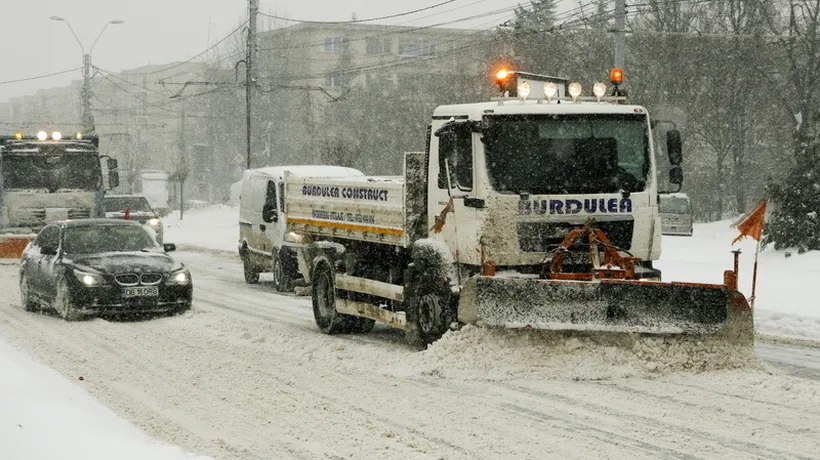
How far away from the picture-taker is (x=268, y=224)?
864 inches

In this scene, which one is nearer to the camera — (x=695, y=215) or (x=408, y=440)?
(x=408, y=440)

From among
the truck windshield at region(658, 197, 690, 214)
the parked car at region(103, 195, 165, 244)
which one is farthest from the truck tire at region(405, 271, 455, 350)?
the truck windshield at region(658, 197, 690, 214)

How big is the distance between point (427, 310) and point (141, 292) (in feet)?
18.1

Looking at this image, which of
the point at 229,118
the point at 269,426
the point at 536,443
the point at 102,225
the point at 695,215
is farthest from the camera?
the point at 229,118

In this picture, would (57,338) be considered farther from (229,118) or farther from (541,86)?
(229,118)

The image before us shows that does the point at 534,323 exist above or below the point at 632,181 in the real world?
below

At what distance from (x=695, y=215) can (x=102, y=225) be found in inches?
1644

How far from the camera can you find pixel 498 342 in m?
10.7

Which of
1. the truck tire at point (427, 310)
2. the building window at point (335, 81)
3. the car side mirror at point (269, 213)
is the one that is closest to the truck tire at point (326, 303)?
the truck tire at point (427, 310)

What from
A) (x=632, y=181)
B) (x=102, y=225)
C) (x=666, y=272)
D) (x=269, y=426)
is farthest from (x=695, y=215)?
(x=269, y=426)

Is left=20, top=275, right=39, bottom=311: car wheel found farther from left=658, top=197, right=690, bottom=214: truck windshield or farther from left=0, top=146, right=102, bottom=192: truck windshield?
left=658, top=197, right=690, bottom=214: truck windshield

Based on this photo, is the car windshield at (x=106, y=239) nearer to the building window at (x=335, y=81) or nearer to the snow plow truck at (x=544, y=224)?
the snow plow truck at (x=544, y=224)

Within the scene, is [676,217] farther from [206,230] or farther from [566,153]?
[566,153]

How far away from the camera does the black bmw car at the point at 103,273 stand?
15875 millimetres
